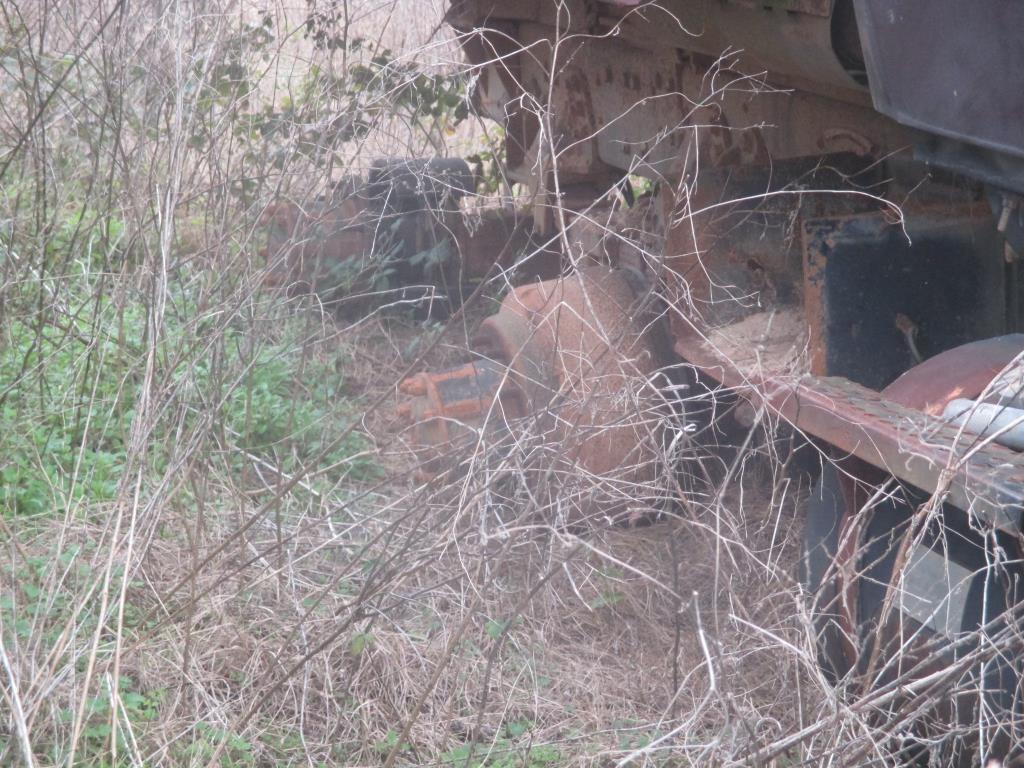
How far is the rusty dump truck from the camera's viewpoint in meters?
1.74

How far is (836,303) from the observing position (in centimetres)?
257

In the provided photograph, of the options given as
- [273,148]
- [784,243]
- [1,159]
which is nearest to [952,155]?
[784,243]

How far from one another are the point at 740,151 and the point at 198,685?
2133mm

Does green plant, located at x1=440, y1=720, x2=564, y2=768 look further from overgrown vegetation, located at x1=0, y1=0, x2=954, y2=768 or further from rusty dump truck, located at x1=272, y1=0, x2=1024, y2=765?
rusty dump truck, located at x1=272, y1=0, x2=1024, y2=765

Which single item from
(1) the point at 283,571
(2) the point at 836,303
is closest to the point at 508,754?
(1) the point at 283,571

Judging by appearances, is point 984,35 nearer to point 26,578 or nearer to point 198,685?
point 198,685

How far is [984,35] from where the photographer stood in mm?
1650

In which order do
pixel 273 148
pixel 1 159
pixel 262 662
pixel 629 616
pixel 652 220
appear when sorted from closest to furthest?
1. pixel 262 662
2. pixel 629 616
3. pixel 1 159
4. pixel 273 148
5. pixel 652 220

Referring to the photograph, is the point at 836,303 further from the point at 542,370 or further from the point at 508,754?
the point at 508,754

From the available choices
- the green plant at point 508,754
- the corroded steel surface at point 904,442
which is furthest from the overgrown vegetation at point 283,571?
the corroded steel surface at point 904,442

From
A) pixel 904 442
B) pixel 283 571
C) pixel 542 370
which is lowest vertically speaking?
pixel 283 571

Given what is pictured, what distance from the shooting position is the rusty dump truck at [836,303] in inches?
68.4

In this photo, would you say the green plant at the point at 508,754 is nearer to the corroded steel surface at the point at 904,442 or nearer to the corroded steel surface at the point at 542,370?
the corroded steel surface at the point at 542,370

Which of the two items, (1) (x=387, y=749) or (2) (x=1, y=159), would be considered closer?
(1) (x=387, y=749)
